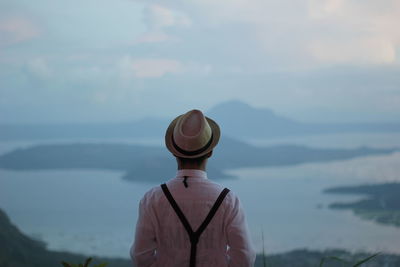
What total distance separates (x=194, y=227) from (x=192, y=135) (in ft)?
0.74

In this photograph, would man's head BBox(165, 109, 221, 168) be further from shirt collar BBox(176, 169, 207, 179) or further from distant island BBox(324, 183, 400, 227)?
distant island BBox(324, 183, 400, 227)

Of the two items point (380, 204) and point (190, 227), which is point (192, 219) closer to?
point (190, 227)

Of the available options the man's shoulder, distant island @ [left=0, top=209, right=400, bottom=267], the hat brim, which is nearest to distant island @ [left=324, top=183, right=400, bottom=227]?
distant island @ [left=0, top=209, right=400, bottom=267]

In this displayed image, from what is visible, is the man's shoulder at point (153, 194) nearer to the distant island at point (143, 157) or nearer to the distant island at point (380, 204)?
the distant island at point (380, 204)

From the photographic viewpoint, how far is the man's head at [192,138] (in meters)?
1.33

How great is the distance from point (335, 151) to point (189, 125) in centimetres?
718

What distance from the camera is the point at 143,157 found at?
27.8 ft

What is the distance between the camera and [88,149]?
26.6 ft

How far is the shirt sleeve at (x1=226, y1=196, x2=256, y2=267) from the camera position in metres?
1.28

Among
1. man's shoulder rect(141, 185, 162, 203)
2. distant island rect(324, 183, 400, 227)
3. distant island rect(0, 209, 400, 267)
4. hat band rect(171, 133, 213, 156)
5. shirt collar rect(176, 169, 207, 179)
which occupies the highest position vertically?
distant island rect(324, 183, 400, 227)

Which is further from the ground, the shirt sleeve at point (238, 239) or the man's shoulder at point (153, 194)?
the man's shoulder at point (153, 194)

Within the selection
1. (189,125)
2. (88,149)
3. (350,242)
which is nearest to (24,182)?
(88,149)

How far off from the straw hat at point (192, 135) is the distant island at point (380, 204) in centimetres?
488

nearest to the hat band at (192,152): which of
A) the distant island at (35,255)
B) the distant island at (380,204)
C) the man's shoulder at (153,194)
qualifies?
the man's shoulder at (153,194)
